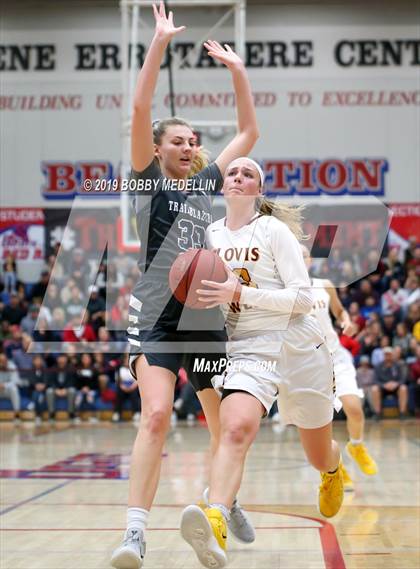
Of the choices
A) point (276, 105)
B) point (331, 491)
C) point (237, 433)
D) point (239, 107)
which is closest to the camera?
point (237, 433)

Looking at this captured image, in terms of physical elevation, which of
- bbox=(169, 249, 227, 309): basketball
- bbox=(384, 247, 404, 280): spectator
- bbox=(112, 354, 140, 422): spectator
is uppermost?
bbox=(169, 249, 227, 309): basketball

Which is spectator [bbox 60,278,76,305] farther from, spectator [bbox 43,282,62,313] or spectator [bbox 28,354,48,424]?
spectator [bbox 28,354,48,424]

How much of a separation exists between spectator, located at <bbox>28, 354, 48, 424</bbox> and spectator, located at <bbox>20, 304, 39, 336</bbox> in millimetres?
788

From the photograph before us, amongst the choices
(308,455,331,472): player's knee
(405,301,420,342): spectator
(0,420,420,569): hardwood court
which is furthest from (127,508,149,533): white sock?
(405,301,420,342): spectator

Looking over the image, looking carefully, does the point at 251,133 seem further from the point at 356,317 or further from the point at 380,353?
the point at 356,317

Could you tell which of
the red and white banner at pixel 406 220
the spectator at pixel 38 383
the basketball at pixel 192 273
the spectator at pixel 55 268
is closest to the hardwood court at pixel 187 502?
the basketball at pixel 192 273

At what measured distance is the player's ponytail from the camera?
479cm

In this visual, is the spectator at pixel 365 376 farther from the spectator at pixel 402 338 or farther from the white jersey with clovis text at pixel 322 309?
Answer: the white jersey with clovis text at pixel 322 309

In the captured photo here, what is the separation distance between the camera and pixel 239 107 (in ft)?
15.8

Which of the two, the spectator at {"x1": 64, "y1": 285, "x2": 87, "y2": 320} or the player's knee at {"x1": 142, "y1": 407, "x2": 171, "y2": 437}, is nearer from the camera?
the player's knee at {"x1": 142, "y1": 407, "x2": 171, "y2": 437}

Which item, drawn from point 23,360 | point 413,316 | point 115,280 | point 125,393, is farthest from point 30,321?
point 413,316

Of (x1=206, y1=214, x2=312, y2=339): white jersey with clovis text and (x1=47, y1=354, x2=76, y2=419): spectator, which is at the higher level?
(x1=206, y1=214, x2=312, y2=339): white jersey with clovis text

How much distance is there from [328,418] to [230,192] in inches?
49.6

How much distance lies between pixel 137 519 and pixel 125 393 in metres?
11.2
